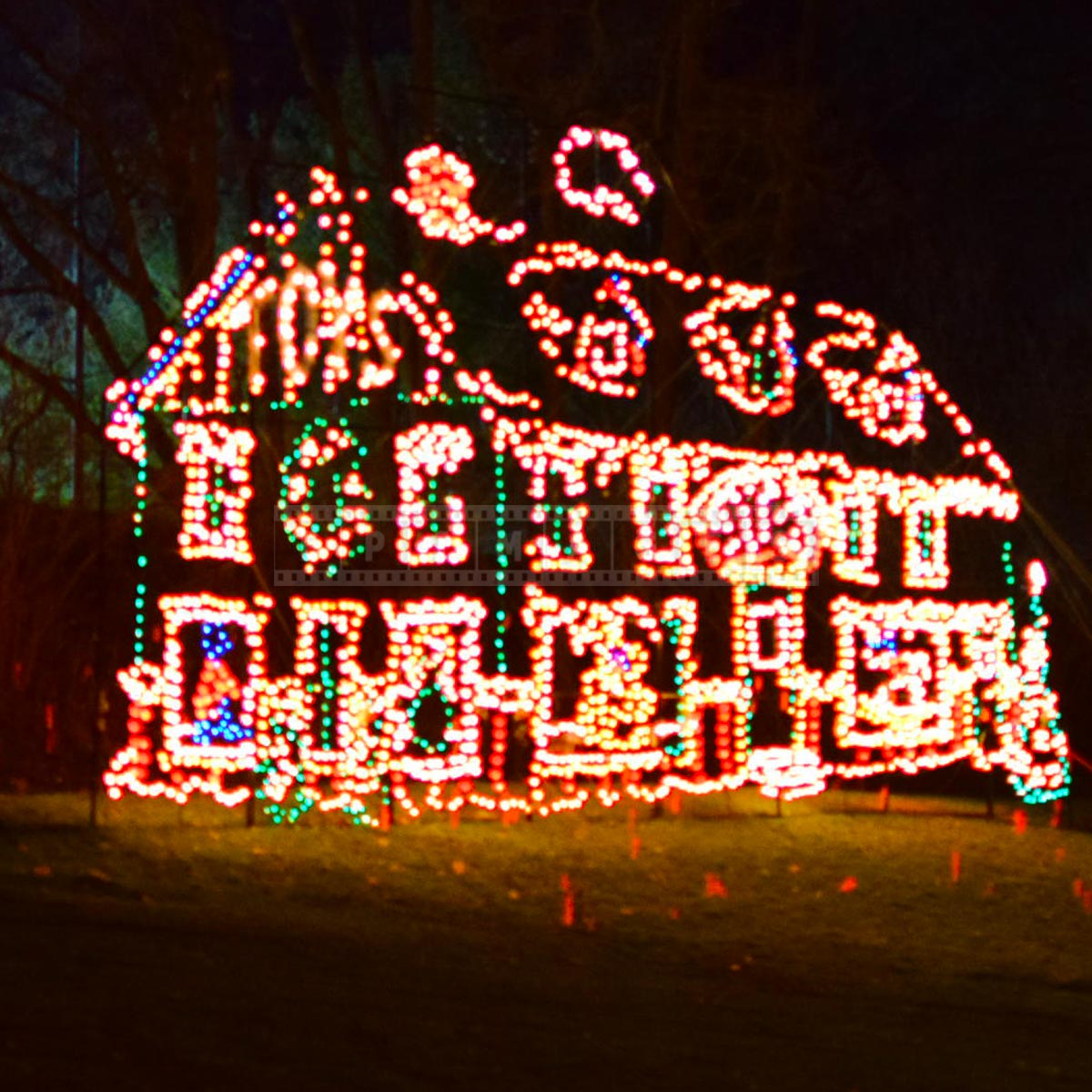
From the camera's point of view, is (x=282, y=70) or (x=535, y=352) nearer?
(x=535, y=352)

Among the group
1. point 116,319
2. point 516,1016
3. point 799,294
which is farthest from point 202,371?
point 116,319

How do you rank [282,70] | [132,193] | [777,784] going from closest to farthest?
[777,784], [132,193], [282,70]

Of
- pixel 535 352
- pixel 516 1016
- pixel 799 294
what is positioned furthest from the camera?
pixel 799 294

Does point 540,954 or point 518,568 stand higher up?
point 518,568

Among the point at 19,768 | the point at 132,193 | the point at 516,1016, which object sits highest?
the point at 132,193

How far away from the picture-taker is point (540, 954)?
7832 mm

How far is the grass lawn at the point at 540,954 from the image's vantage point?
5938 millimetres

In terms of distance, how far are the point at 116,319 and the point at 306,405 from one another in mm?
15017

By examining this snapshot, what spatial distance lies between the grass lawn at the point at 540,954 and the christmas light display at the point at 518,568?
0.53 m

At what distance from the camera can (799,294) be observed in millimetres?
23234

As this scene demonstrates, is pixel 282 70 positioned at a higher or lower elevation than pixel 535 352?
higher

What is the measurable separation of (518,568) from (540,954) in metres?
4.93

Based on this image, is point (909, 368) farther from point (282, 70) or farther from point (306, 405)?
point (282, 70)

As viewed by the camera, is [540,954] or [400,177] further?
[400,177]
